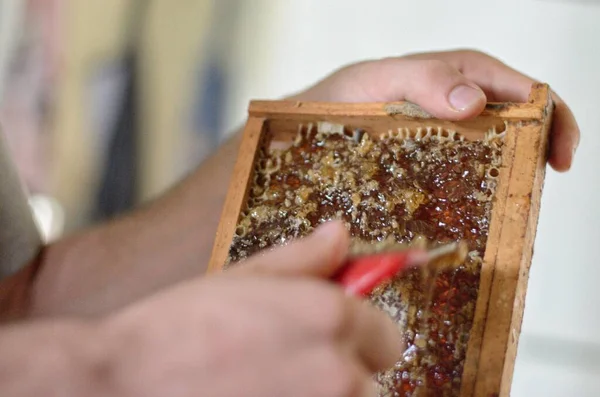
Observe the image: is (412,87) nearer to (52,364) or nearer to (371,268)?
(371,268)

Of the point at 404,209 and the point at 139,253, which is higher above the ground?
the point at 404,209

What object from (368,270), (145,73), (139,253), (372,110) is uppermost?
(145,73)

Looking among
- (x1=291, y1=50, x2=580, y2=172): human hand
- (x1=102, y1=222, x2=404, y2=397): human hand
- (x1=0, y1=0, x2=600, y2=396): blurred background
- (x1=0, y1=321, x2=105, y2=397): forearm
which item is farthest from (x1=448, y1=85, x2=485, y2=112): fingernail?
(x1=0, y1=0, x2=600, y2=396): blurred background

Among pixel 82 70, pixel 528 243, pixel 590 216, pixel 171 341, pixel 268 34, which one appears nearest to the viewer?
pixel 171 341

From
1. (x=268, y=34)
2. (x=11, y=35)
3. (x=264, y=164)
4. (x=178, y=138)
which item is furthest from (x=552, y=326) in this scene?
(x=11, y=35)

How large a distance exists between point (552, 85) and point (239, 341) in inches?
52.1

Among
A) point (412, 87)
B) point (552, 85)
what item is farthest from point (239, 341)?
point (552, 85)

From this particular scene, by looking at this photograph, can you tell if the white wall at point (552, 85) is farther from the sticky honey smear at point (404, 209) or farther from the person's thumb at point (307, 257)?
the person's thumb at point (307, 257)

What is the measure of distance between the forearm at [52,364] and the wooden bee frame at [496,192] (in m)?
0.41

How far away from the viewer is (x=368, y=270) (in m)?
0.50

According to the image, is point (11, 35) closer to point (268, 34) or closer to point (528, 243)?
point (268, 34)

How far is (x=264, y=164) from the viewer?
0.89 m

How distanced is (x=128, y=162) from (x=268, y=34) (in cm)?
66

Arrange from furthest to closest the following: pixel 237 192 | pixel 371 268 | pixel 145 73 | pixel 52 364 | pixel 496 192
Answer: pixel 145 73, pixel 237 192, pixel 496 192, pixel 371 268, pixel 52 364
